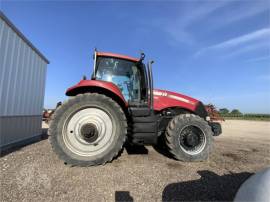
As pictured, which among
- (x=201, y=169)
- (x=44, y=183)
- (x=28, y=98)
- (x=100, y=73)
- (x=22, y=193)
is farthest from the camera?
(x=28, y=98)

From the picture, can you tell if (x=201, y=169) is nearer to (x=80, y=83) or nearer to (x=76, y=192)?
(x=76, y=192)

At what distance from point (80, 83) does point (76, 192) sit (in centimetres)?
214

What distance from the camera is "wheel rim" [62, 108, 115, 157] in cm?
404

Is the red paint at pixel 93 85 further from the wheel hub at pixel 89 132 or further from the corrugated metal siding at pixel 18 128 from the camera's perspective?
the corrugated metal siding at pixel 18 128

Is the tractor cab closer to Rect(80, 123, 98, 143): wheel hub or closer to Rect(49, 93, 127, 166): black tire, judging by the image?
Rect(49, 93, 127, 166): black tire

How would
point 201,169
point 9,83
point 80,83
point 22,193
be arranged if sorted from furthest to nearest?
point 9,83
point 80,83
point 201,169
point 22,193

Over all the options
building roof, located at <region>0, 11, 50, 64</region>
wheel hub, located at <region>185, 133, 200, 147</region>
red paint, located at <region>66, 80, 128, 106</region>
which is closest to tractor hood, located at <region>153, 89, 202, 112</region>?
wheel hub, located at <region>185, 133, 200, 147</region>

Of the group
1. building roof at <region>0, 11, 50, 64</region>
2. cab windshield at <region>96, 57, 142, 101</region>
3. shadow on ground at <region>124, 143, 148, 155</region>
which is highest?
building roof at <region>0, 11, 50, 64</region>

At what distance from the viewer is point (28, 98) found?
667cm

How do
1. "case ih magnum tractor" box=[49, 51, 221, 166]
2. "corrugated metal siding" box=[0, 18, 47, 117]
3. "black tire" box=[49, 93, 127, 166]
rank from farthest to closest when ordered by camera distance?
1. "corrugated metal siding" box=[0, 18, 47, 117]
2. "case ih magnum tractor" box=[49, 51, 221, 166]
3. "black tire" box=[49, 93, 127, 166]

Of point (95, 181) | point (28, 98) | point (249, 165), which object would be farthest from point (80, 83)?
point (249, 165)

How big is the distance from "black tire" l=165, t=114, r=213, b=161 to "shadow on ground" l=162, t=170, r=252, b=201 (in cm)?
85

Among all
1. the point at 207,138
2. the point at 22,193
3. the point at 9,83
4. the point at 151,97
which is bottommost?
the point at 22,193

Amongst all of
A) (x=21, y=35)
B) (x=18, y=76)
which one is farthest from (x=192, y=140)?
(x=21, y=35)
